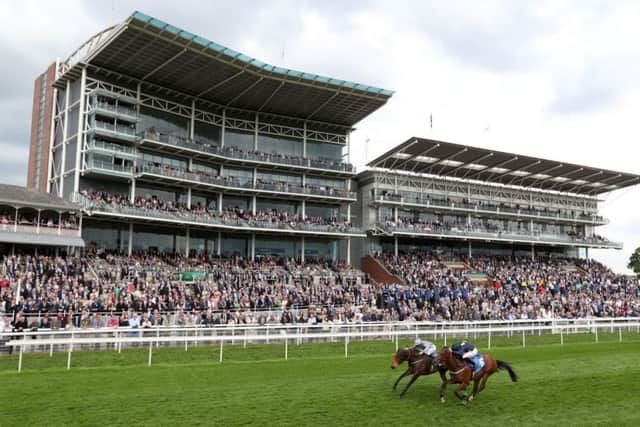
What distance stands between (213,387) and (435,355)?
3.95 meters

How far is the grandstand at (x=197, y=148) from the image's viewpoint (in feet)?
104

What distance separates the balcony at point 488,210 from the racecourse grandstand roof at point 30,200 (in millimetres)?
21575

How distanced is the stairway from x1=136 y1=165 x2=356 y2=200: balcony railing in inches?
182

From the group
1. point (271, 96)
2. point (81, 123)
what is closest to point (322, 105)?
point (271, 96)

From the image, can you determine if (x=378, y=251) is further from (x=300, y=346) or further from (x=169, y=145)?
(x=300, y=346)

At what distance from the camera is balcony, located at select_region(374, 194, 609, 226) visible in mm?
43016

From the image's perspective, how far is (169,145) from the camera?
33938 millimetres

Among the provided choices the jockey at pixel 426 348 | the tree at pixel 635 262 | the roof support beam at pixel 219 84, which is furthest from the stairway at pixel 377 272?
the tree at pixel 635 262

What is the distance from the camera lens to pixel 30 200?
27656 mm

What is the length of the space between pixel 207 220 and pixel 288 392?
25308 millimetres

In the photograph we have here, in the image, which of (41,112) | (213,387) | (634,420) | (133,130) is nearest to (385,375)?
(213,387)

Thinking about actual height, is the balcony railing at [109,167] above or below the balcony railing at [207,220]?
above

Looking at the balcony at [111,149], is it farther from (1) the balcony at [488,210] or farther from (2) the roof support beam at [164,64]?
(1) the balcony at [488,210]

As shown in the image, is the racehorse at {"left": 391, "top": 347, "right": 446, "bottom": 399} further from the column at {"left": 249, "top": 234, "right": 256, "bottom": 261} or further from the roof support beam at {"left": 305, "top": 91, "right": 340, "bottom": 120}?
the roof support beam at {"left": 305, "top": 91, "right": 340, "bottom": 120}
